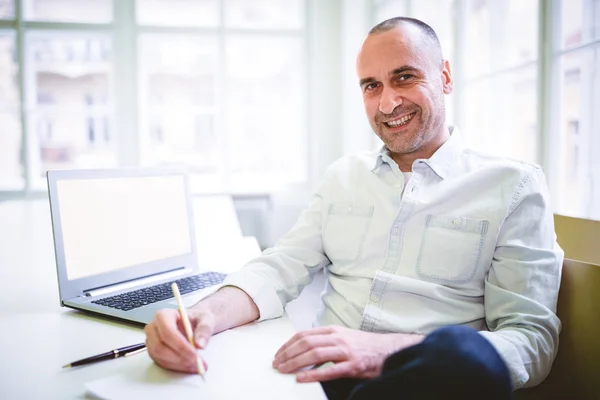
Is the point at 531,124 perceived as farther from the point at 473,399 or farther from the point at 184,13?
the point at 184,13

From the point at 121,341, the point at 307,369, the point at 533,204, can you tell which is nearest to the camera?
the point at 307,369

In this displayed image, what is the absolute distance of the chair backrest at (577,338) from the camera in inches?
33.6

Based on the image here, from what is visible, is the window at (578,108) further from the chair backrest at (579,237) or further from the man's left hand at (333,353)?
the man's left hand at (333,353)

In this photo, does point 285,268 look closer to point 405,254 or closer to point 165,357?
point 405,254

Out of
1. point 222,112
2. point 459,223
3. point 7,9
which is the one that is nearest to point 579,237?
point 459,223

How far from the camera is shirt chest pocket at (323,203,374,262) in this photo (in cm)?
118

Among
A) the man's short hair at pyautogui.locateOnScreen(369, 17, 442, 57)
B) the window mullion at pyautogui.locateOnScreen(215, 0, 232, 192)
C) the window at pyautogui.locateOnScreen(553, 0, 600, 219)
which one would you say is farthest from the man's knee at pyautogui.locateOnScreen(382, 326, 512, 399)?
the window mullion at pyautogui.locateOnScreen(215, 0, 232, 192)

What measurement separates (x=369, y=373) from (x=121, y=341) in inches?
17.0

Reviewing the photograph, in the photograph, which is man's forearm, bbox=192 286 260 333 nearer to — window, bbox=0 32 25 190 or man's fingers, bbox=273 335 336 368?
man's fingers, bbox=273 335 336 368

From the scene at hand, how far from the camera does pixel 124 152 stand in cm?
325

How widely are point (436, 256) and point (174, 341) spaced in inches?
24.5

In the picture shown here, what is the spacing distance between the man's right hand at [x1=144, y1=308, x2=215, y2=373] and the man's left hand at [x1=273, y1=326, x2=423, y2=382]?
128 mm

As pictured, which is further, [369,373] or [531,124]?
[531,124]

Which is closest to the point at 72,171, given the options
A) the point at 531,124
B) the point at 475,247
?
the point at 475,247
